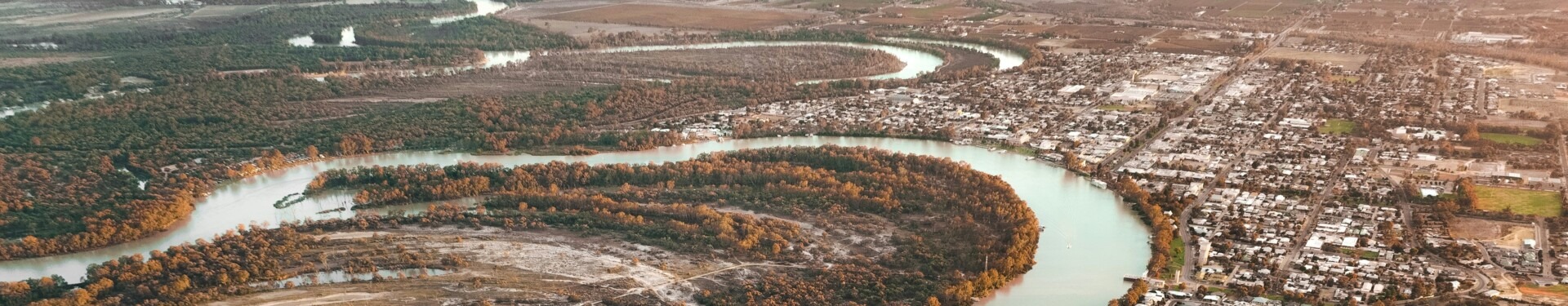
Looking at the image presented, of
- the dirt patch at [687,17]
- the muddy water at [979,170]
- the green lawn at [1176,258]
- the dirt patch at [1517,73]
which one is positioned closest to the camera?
the green lawn at [1176,258]

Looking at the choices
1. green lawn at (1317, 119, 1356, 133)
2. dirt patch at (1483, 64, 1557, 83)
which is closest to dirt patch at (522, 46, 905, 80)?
green lawn at (1317, 119, 1356, 133)

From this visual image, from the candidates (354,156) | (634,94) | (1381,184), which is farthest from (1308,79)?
(354,156)

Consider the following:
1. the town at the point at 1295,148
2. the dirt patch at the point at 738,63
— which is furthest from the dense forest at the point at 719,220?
the dirt patch at the point at 738,63

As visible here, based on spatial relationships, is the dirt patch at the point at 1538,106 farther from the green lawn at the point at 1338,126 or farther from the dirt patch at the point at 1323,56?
the dirt patch at the point at 1323,56

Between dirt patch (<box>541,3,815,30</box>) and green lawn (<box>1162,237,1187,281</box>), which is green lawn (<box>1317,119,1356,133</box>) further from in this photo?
dirt patch (<box>541,3,815,30</box>)

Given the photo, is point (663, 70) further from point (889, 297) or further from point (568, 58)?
point (889, 297)

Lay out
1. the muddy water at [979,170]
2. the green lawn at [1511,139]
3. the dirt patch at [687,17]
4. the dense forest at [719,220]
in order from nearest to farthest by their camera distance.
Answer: the dense forest at [719,220] < the muddy water at [979,170] < the green lawn at [1511,139] < the dirt patch at [687,17]

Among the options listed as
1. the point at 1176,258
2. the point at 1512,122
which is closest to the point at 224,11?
the point at 1176,258
